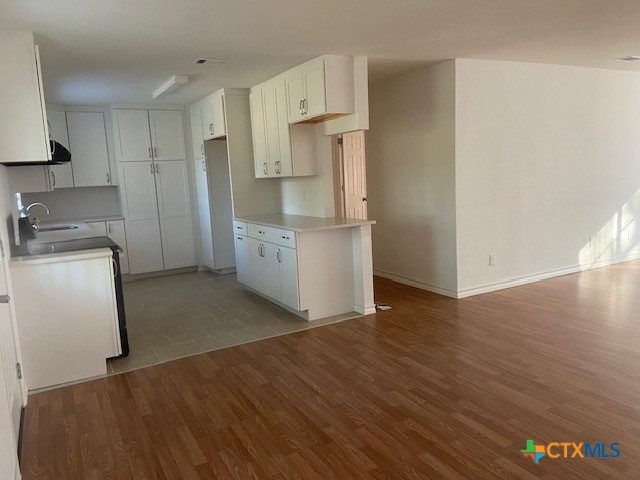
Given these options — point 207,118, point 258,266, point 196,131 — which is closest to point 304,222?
point 258,266

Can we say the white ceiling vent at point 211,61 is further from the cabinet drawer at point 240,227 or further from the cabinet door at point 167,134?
the cabinet door at point 167,134

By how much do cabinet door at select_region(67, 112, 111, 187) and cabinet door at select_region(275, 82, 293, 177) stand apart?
115 inches

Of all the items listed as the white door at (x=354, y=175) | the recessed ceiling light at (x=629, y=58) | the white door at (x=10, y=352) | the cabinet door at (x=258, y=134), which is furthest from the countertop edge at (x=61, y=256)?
the recessed ceiling light at (x=629, y=58)

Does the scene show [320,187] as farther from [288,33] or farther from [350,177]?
[288,33]

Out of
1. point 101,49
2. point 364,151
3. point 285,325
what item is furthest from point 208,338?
point 364,151

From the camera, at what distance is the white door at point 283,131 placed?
5.02m

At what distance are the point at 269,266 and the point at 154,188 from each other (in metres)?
2.76

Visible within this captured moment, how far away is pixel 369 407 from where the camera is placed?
2879mm

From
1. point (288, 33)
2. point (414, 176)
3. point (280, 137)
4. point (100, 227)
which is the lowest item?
point (100, 227)

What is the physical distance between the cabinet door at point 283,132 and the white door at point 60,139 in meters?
3.15

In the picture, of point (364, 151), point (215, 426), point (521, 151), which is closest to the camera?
point (215, 426)

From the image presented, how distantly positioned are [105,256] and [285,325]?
1.73 meters

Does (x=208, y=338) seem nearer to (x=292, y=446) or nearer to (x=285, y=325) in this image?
(x=285, y=325)

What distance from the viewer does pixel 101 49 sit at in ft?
12.6
